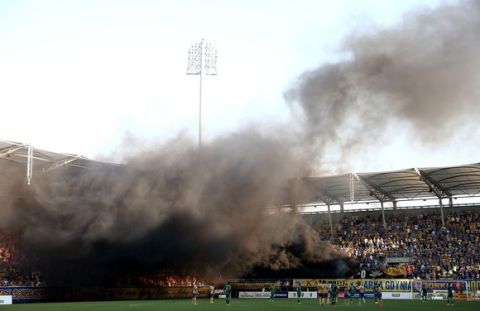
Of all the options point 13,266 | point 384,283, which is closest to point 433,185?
point 384,283

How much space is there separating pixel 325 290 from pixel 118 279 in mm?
21532

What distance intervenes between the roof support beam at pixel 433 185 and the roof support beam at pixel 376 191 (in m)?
6.25

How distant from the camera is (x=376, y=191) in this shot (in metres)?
72.6

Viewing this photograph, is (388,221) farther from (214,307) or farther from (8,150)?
(8,150)

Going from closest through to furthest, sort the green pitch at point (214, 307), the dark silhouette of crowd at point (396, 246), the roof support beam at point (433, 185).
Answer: the green pitch at point (214, 307), the dark silhouette of crowd at point (396, 246), the roof support beam at point (433, 185)

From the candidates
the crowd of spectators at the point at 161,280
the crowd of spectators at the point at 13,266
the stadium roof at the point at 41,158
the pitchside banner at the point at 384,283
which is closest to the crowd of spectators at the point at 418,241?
the pitchside banner at the point at 384,283

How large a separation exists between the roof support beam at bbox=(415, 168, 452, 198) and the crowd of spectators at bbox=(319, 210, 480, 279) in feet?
11.5

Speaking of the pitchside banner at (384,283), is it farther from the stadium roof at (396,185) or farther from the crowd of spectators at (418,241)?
the stadium roof at (396,185)

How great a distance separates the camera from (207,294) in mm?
65625

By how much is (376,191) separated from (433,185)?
7.29 meters

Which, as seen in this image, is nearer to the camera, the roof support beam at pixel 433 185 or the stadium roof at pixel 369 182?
the stadium roof at pixel 369 182

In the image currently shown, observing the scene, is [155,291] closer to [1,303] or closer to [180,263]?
[180,263]

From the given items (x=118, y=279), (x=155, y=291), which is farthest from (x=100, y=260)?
(x=155, y=291)

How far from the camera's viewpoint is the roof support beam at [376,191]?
68.7m
